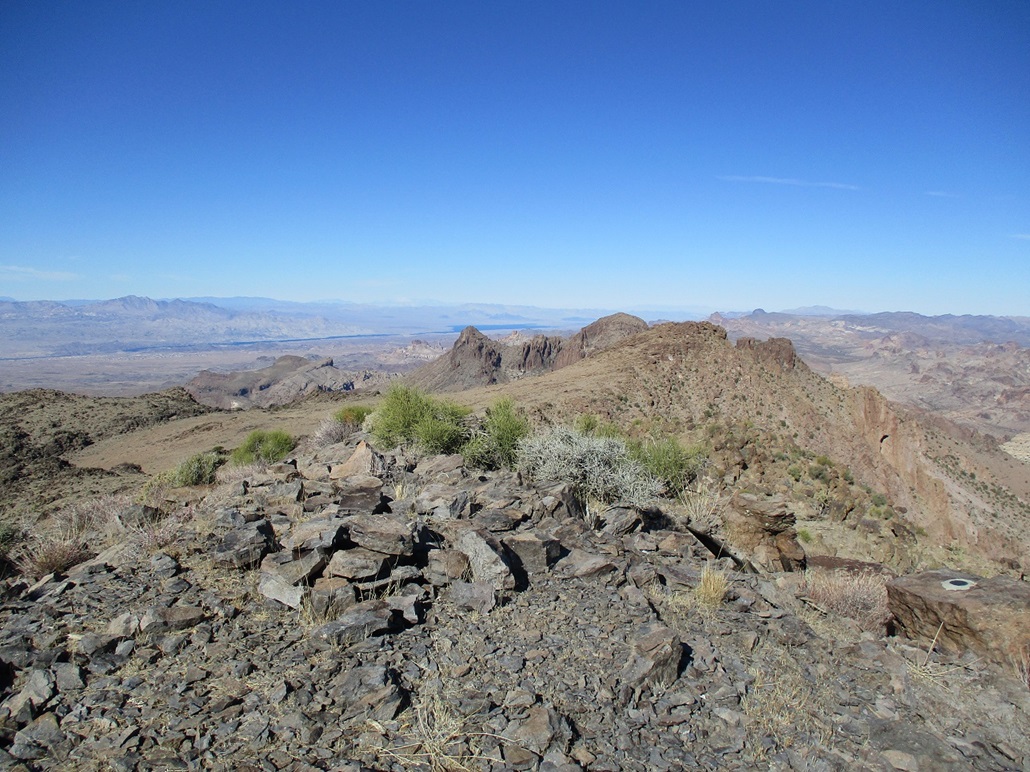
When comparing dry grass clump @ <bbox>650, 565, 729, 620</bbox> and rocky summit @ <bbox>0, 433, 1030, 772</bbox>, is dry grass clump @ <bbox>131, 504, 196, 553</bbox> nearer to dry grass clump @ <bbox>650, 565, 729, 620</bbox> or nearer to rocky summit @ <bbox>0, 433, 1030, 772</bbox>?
rocky summit @ <bbox>0, 433, 1030, 772</bbox>

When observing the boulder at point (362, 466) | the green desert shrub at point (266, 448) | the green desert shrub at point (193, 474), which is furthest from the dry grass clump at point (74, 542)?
the green desert shrub at point (266, 448)

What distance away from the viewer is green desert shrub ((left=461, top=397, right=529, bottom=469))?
14164 mm

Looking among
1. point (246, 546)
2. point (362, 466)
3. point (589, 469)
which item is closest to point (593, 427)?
point (589, 469)

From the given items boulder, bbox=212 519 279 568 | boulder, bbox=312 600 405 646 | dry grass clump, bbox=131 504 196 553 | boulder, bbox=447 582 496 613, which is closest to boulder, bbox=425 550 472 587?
boulder, bbox=447 582 496 613

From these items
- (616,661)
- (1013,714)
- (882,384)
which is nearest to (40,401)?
(616,661)

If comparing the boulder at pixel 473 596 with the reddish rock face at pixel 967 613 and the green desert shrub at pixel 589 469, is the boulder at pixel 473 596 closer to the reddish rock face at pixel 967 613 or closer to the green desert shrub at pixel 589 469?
the green desert shrub at pixel 589 469

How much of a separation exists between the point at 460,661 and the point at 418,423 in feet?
33.2

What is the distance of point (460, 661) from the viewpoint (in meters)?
5.38

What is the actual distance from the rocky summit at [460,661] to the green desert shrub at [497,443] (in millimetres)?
5538

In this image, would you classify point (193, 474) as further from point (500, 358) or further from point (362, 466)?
point (500, 358)

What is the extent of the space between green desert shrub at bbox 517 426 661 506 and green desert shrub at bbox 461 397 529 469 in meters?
1.46

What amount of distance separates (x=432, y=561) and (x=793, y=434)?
99.0 ft

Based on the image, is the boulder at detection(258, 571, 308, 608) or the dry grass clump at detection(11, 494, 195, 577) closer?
the boulder at detection(258, 571, 308, 608)

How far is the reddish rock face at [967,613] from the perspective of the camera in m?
6.19
